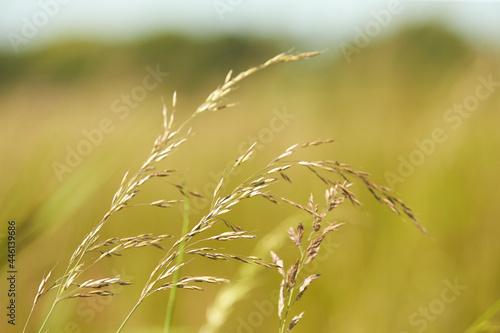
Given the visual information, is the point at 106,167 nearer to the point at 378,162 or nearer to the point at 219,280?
the point at 219,280

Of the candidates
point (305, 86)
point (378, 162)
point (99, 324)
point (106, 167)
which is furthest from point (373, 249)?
point (305, 86)

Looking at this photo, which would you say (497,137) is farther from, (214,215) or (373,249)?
(214,215)

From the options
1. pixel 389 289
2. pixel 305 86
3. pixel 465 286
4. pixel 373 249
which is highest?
pixel 305 86

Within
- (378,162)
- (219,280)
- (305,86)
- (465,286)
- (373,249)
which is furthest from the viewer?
(305,86)

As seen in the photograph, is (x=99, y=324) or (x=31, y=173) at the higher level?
(x=31, y=173)

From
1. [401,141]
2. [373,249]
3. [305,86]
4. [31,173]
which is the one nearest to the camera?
[31,173]

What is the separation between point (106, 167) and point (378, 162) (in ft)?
5.24

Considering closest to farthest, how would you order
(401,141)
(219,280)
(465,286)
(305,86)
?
(219,280) → (465,286) → (401,141) → (305,86)

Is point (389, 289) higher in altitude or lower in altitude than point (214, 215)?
lower

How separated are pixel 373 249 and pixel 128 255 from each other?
32.9 inches

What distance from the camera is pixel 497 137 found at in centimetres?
195

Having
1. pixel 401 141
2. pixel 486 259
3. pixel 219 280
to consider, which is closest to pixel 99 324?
pixel 219 280

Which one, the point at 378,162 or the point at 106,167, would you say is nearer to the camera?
the point at 106,167

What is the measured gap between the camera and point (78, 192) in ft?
2.37
